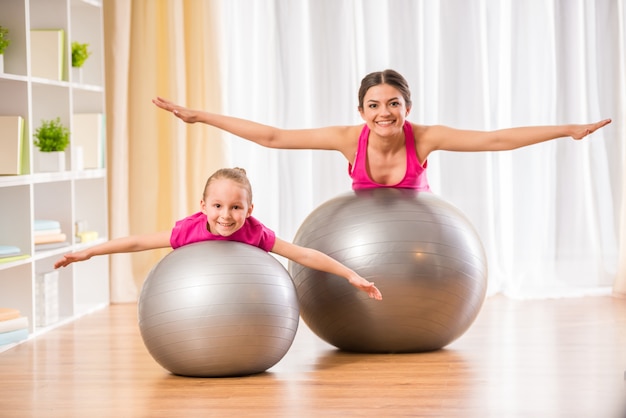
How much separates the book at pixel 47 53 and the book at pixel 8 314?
1.16 m

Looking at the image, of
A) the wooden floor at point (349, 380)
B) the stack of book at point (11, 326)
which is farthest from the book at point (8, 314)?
the wooden floor at point (349, 380)

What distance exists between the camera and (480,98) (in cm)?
508

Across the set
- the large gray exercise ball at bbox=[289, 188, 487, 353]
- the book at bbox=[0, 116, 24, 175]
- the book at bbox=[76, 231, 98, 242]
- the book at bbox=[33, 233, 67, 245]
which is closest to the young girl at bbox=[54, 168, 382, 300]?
the large gray exercise ball at bbox=[289, 188, 487, 353]

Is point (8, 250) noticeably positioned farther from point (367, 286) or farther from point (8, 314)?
point (367, 286)

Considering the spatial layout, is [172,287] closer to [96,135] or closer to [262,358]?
[262,358]

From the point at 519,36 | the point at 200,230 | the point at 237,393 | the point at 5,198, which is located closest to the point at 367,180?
the point at 200,230

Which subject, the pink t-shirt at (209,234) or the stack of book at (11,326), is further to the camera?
the stack of book at (11,326)

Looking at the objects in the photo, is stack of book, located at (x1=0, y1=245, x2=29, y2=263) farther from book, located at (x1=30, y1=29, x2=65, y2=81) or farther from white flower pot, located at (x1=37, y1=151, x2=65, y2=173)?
book, located at (x1=30, y1=29, x2=65, y2=81)

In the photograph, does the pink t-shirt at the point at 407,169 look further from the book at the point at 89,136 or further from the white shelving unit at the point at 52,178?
the book at the point at 89,136

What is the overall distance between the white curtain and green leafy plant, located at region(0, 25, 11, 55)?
49.9 inches

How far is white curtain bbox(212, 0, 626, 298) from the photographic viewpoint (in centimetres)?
509

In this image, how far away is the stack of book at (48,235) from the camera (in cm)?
429

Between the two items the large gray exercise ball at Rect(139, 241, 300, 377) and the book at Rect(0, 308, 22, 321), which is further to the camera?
the book at Rect(0, 308, 22, 321)

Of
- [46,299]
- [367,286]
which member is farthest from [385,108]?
[46,299]
